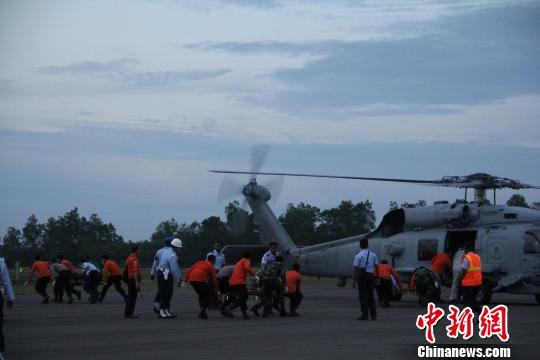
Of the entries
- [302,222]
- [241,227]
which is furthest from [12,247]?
[241,227]

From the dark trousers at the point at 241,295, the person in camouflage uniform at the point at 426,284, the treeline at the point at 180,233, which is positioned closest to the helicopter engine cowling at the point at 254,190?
the person in camouflage uniform at the point at 426,284

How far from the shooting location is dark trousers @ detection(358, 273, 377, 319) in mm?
20500

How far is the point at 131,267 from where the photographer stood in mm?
22469

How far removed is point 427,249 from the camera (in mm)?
27828

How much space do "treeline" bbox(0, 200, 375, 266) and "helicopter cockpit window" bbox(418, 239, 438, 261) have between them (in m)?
45.7

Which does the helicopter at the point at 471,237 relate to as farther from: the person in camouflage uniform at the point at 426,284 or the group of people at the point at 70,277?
the group of people at the point at 70,277

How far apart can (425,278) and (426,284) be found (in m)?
0.17

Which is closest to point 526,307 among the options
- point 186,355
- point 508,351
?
point 508,351

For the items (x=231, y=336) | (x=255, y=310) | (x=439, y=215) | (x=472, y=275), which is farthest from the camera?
(x=439, y=215)

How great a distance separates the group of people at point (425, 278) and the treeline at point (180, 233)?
47002 millimetres

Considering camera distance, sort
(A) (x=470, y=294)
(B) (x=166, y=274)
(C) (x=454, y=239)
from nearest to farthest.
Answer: (A) (x=470, y=294) → (B) (x=166, y=274) → (C) (x=454, y=239)

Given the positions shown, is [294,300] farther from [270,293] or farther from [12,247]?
[12,247]

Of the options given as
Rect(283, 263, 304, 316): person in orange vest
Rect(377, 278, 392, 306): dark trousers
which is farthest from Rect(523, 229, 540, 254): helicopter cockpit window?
Rect(283, 263, 304, 316): person in orange vest

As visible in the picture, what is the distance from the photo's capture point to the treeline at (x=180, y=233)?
8725 cm
